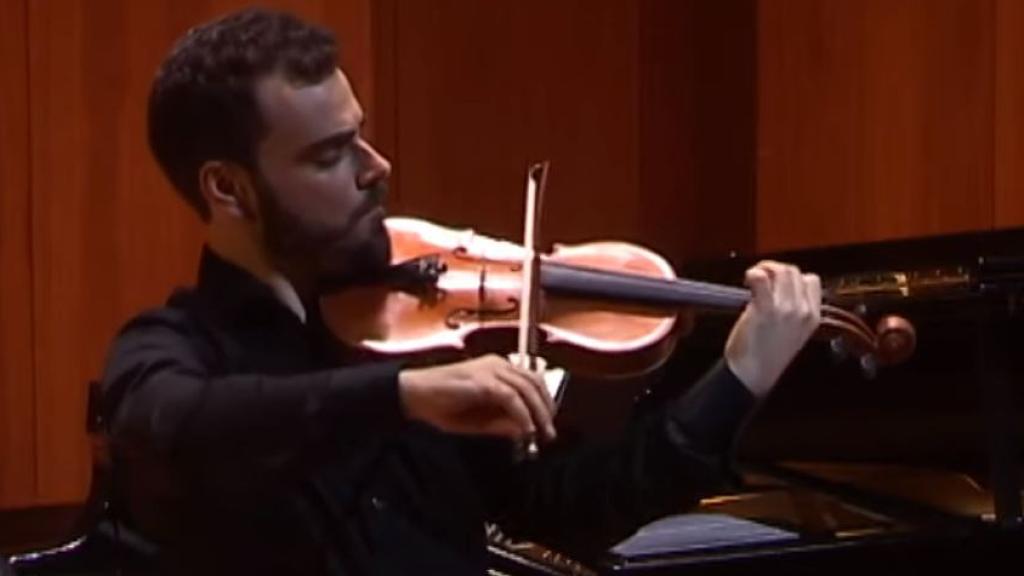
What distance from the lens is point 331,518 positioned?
50.2 inches

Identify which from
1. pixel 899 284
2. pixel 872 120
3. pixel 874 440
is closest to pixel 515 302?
pixel 899 284

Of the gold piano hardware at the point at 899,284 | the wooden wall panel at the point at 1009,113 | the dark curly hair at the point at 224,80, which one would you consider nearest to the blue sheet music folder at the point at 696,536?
the gold piano hardware at the point at 899,284

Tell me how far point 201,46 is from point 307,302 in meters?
0.19

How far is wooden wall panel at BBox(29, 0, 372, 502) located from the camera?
10.8 ft

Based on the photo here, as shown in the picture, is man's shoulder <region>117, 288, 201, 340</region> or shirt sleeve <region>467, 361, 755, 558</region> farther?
shirt sleeve <region>467, 361, 755, 558</region>

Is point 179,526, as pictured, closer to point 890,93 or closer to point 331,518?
point 331,518

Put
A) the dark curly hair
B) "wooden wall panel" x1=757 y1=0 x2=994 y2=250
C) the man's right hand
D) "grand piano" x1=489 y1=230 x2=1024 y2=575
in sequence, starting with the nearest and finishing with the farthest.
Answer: the man's right hand < the dark curly hair < "grand piano" x1=489 y1=230 x2=1024 y2=575 < "wooden wall panel" x1=757 y1=0 x2=994 y2=250

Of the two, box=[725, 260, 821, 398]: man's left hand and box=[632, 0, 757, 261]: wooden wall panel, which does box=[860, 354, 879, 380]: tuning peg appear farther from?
box=[632, 0, 757, 261]: wooden wall panel

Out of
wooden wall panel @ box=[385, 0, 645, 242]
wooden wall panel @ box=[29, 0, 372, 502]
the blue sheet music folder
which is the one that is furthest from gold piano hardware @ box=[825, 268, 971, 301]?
wooden wall panel @ box=[385, 0, 645, 242]

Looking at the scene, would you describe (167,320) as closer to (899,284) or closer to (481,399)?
(481,399)

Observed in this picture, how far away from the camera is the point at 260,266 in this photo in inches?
49.7

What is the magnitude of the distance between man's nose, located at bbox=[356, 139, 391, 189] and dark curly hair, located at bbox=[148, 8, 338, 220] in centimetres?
6

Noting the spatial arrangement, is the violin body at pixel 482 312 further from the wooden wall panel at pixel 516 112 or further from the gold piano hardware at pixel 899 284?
the wooden wall panel at pixel 516 112

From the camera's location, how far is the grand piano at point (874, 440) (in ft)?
6.63
